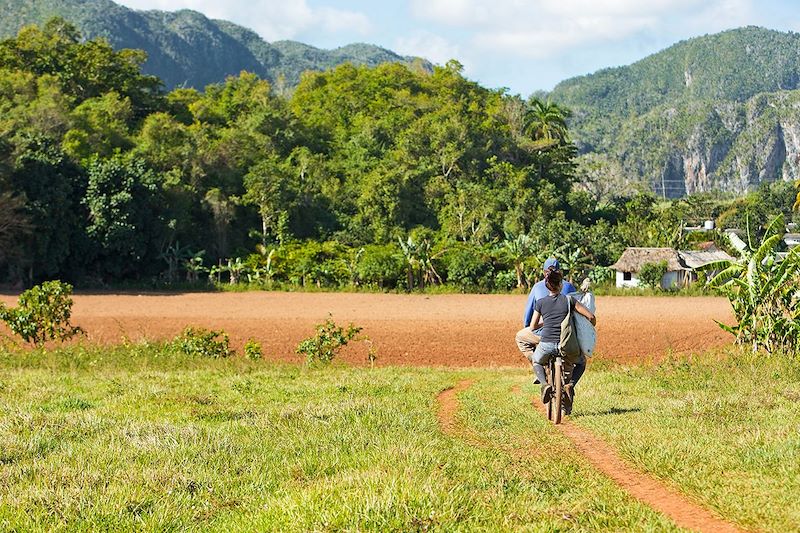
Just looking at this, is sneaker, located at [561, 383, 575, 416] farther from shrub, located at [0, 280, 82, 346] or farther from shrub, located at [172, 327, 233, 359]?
shrub, located at [0, 280, 82, 346]

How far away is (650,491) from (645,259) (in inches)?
1765

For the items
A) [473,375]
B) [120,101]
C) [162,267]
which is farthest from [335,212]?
[473,375]

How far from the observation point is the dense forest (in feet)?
144

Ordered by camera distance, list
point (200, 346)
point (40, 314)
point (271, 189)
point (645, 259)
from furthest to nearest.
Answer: point (271, 189) < point (645, 259) < point (40, 314) < point (200, 346)

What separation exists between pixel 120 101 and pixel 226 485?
190 feet

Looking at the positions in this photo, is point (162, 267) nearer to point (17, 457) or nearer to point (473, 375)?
point (473, 375)

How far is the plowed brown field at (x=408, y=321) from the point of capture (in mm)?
23453

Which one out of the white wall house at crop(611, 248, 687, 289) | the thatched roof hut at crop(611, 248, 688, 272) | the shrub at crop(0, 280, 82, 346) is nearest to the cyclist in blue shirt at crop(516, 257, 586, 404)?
the shrub at crop(0, 280, 82, 346)

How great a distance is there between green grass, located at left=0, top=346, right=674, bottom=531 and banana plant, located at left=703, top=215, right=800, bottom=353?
843 centimetres

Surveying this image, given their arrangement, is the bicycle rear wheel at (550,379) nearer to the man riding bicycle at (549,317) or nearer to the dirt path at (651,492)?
the man riding bicycle at (549,317)

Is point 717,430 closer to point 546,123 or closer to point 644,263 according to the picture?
point 644,263

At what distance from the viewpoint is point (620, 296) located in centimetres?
4538

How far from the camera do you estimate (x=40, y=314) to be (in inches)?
763

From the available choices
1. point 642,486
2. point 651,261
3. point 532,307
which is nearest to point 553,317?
point 532,307
